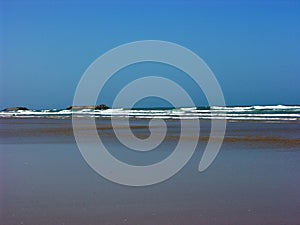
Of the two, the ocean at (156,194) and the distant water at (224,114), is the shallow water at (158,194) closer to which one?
the ocean at (156,194)

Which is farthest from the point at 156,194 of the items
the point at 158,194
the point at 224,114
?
the point at 224,114

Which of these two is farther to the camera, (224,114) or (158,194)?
(224,114)

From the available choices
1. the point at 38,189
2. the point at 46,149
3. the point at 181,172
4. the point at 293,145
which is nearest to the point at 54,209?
the point at 38,189

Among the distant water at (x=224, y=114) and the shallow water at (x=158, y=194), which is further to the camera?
the distant water at (x=224, y=114)

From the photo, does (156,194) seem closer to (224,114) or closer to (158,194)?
(158,194)

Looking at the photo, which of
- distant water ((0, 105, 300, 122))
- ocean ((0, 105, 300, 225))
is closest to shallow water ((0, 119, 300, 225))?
ocean ((0, 105, 300, 225))

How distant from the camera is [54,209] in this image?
17.6ft

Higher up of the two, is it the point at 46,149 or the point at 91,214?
the point at 46,149

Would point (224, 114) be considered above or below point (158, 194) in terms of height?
above

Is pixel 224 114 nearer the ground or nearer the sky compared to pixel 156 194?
nearer the sky

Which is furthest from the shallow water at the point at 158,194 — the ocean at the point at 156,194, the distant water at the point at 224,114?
the distant water at the point at 224,114

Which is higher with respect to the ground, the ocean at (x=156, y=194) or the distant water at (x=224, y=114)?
the distant water at (x=224, y=114)

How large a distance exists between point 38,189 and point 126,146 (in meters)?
6.56

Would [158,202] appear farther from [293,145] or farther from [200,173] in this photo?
[293,145]
